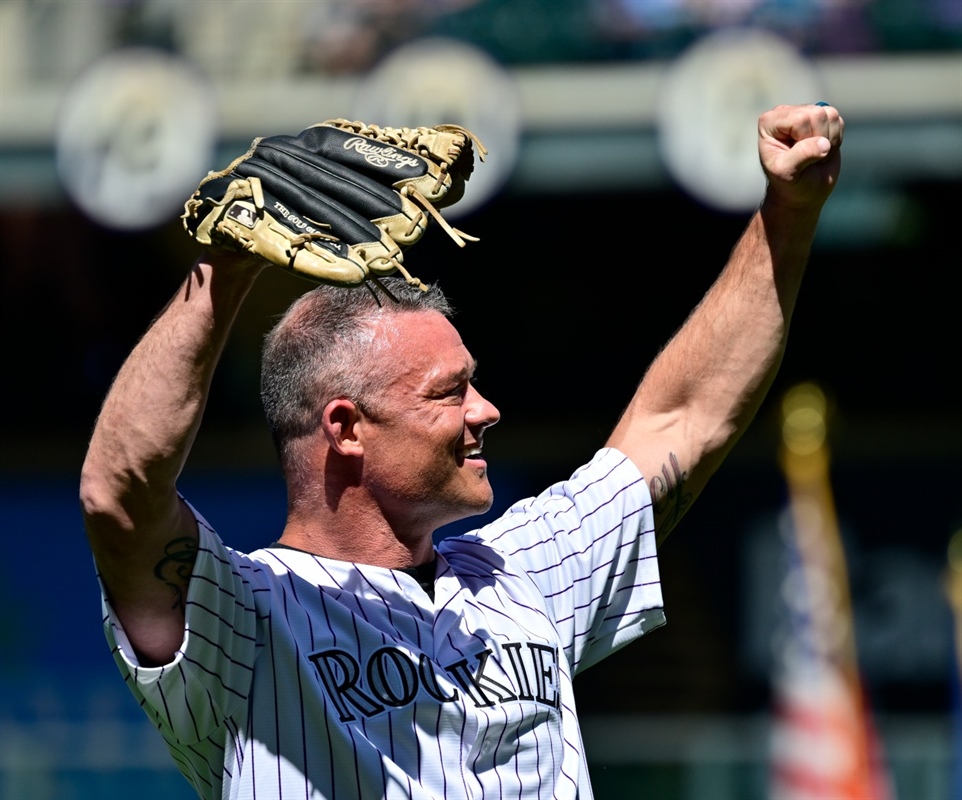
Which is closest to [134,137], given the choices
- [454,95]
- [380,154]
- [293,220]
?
[454,95]

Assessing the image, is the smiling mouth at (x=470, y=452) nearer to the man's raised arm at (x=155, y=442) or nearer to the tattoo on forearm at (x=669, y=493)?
the tattoo on forearm at (x=669, y=493)

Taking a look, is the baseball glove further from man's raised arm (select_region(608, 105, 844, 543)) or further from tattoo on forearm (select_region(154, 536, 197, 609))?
man's raised arm (select_region(608, 105, 844, 543))

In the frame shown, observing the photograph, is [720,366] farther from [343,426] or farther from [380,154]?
[380,154]

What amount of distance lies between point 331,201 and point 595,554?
0.88 m

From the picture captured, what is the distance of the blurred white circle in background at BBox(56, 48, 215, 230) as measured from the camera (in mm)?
8188

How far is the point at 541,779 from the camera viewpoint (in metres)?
2.19

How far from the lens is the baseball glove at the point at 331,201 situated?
1.84 metres

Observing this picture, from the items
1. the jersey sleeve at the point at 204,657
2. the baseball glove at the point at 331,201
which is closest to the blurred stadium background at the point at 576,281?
the jersey sleeve at the point at 204,657

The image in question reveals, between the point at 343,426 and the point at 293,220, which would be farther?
the point at 343,426

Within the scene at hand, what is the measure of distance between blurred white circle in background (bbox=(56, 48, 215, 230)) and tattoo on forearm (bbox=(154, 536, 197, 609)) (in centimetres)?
653

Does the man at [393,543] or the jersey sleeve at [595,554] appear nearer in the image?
the man at [393,543]

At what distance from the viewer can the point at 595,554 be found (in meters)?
2.50

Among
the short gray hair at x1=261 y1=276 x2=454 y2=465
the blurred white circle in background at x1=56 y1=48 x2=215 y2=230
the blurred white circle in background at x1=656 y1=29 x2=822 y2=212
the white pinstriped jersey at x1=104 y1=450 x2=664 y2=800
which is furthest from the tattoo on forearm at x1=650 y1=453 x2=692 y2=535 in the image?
the blurred white circle in background at x1=56 y1=48 x2=215 y2=230

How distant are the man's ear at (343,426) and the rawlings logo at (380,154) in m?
0.48
